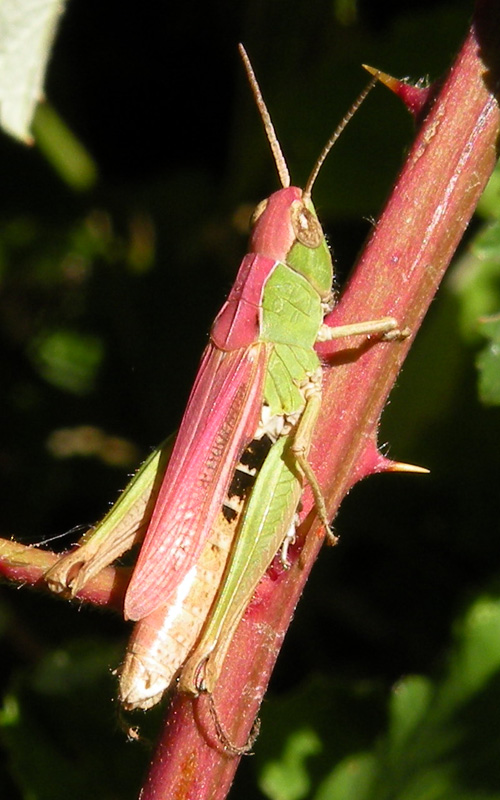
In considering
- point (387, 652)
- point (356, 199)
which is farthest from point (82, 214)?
point (387, 652)

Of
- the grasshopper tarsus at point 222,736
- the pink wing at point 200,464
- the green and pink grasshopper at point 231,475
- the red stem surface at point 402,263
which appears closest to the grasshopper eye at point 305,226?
the green and pink grasshopper at point 231,475

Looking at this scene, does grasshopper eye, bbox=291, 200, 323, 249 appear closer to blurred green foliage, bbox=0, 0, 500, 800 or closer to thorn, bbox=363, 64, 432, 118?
blurred green foliage, bbox=0, 0, 500, 800

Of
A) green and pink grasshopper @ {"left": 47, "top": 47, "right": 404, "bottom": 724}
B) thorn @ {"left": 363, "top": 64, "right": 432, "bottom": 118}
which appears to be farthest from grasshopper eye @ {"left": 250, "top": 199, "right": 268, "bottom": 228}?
thorn @ {"left": 363, "top": 64, "right": 432, "bottom": 118}

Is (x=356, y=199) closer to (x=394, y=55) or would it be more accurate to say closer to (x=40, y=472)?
(x=394, y=55)

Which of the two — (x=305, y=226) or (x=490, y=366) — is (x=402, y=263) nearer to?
(x=490, y=366)

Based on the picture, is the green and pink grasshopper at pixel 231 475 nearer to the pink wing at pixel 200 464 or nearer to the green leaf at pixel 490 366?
the pink wing at pixel 200 464

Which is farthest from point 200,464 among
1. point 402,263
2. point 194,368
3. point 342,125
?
point 194,368

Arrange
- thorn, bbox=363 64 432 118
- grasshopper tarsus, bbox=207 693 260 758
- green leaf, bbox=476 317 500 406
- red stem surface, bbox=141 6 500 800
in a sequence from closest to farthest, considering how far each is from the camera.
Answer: grasshopper tarsus, bbox=207 693 260 758 < red stem surface, bbox=141 6 500 800 < thorn, bbox=363 64 432 118 < green leaf, bbox=476 317 500 406
